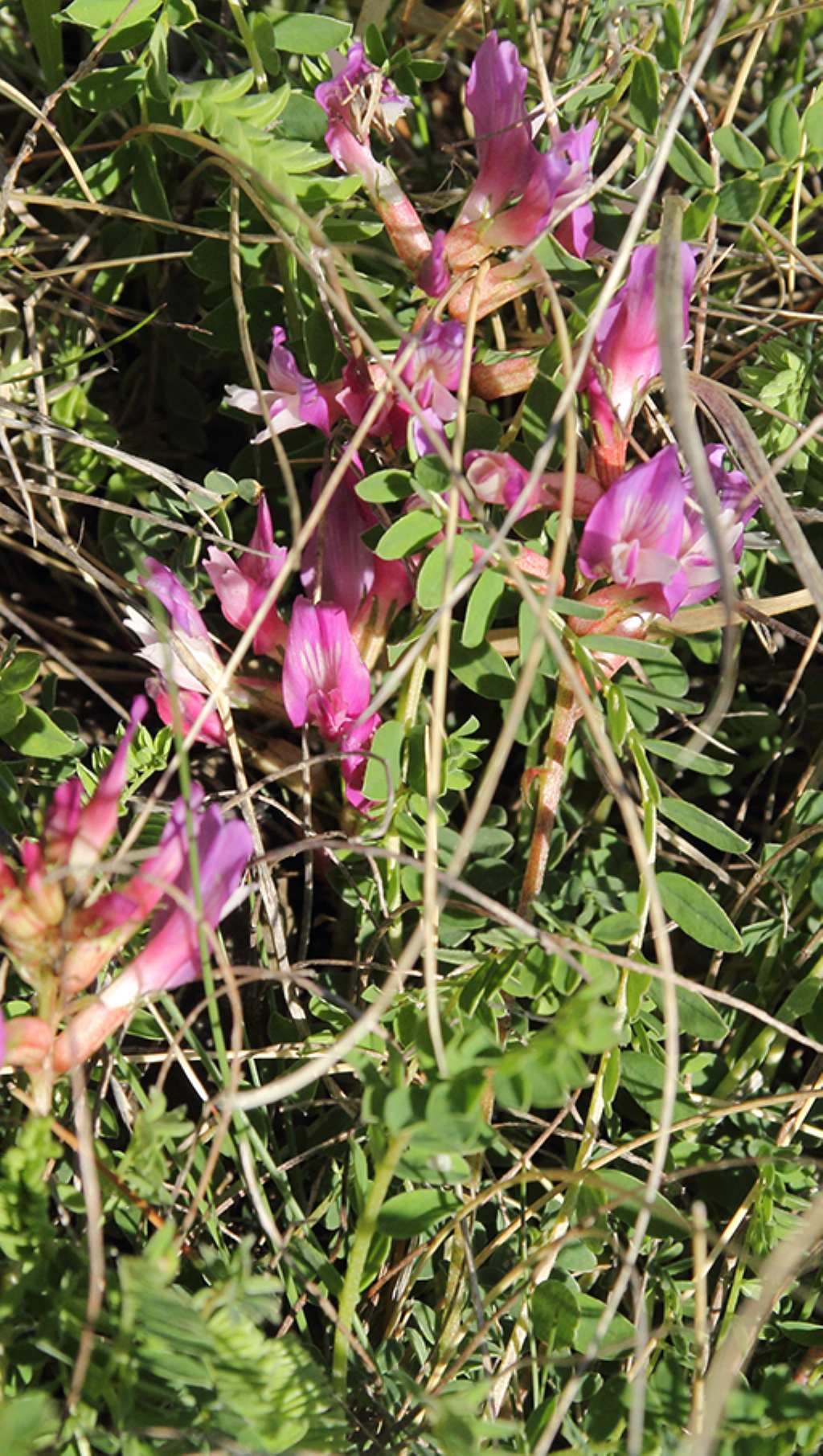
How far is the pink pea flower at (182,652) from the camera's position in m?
1.56

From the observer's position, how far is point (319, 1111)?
5.11 ft

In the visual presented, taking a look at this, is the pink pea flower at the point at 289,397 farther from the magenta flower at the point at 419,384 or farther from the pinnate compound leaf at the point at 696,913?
the pinnate compound leaf at the point at 696,913

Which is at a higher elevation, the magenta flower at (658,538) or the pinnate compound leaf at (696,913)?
the magenta flower at (658,538)

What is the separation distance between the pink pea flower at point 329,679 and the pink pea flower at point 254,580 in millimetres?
66

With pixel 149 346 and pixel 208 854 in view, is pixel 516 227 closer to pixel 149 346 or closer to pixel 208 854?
pixel 149 346

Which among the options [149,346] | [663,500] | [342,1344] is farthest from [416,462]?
[342,1344]

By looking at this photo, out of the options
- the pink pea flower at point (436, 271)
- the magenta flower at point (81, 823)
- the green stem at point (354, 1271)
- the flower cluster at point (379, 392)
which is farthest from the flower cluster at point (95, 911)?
the pink pea flower at point (436, 271)

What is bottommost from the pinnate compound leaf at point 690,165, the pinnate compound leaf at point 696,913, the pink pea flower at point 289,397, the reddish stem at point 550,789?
the pinnate compound leaf at point 696,913

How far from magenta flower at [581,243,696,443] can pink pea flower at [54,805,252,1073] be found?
0.62 metres

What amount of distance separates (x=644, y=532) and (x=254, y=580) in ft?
1.51

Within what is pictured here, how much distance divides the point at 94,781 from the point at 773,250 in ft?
3.77

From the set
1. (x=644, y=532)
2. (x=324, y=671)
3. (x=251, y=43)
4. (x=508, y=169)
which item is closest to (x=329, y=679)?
(x=324, y=671)

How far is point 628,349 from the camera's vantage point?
148cm

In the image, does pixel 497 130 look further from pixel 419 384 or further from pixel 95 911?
pixel 95 911
